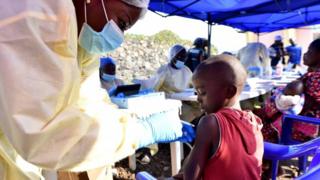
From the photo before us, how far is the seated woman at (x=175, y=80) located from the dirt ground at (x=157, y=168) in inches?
22.5

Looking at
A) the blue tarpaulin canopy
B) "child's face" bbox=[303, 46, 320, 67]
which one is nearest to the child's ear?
"child's face" bbox=[303, 46, 320, 67]

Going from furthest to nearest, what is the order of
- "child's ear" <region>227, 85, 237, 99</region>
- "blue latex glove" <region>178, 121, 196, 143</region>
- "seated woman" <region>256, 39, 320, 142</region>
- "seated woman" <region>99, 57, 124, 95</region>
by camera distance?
1. "seated woman" <region>99, 57, 124, 95</region>
2. "blue latex glove" <region>178, 121, 196, 143</region>
3. "seated woman" <region>256, 39, 320, 142</region>
4. "child's ear" <region>227, 85, 237, 99</region>

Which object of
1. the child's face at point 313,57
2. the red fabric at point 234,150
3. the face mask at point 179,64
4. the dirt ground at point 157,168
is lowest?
the dirt ground at point 157,168

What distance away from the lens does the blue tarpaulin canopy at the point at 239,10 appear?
5004mm

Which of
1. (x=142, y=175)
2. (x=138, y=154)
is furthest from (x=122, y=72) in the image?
(x=142, y=175)

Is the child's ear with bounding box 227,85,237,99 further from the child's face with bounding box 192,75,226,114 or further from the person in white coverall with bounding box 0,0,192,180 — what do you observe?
the person in white coverall with bounding box 0,0,192,180

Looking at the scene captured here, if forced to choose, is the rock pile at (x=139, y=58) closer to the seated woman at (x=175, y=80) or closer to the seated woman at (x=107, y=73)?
the seated woman at (x=175, y=80)

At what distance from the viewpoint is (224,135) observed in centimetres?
124

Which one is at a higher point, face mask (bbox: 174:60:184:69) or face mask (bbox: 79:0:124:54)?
face mask (bbox: 79:0:124:54)

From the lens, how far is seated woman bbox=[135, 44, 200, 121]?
394 centimetres

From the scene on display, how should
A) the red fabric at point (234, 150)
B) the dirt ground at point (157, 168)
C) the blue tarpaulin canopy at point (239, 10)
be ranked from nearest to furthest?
the red fabric at point (234, 150) < the dirt ground at point (157, 168) < the blue tarpaulin canopy at point (239, 10)

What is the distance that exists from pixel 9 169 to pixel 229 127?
765mm

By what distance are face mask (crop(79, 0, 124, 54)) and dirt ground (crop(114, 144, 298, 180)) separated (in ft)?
7.46

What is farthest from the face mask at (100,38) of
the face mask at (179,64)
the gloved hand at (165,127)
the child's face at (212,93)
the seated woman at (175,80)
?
the face mask at (179,64)
